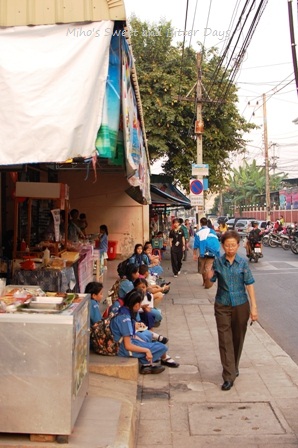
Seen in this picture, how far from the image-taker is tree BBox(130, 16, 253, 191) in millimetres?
20594

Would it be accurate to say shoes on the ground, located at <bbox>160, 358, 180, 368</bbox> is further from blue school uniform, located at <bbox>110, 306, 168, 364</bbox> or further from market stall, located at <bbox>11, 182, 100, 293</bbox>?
market stall, located at <bbox>11, 182, 100, 293</bbox>

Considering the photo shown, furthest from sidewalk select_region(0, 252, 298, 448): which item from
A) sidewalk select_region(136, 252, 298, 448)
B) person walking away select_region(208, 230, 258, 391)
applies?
person walking away select_region(208, 230, 258, 391)

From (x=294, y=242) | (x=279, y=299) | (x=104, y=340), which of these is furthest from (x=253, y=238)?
(x=104, y=340)

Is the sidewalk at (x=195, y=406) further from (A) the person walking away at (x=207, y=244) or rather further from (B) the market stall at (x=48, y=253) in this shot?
(A) the person walking away at (x=207, y=244)

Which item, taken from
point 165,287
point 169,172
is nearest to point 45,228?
point 165,287

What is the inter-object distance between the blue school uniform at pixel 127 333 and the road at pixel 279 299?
83.6 inches

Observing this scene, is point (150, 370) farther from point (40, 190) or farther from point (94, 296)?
point (40, 190)

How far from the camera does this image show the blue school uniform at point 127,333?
5.38 meters

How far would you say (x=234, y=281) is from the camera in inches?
216

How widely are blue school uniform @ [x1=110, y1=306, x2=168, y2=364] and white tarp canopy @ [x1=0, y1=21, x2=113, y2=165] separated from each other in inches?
90.9

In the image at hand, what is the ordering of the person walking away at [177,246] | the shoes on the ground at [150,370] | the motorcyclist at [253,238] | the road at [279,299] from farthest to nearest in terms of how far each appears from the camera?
the motorcyclist at [253,238], the person walking away at [177,246], the road at [279,299], the shoes on the ground at [150,370]

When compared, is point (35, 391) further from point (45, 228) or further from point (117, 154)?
point (45, 228)

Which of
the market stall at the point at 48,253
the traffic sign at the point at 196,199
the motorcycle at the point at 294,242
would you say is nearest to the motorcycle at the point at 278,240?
the motorcycle at the point at 294,242

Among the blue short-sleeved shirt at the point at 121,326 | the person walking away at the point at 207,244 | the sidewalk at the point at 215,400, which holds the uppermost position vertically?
the person walking away at the point at 207,244
